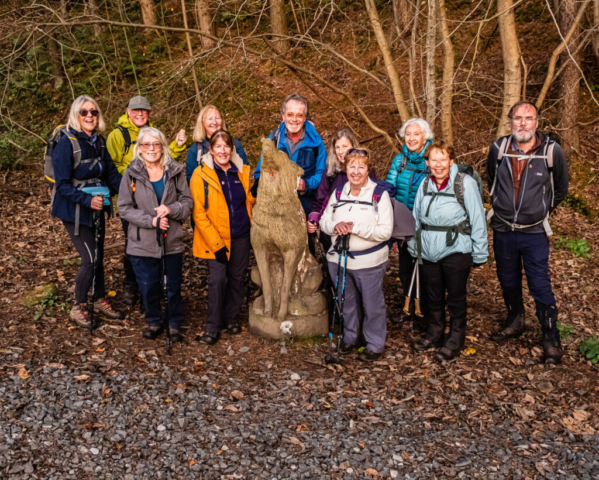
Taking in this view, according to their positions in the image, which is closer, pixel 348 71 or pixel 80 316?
pixel 80 316

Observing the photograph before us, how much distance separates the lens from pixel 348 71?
1178 centimetres

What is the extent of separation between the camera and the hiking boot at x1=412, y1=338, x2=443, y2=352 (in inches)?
219

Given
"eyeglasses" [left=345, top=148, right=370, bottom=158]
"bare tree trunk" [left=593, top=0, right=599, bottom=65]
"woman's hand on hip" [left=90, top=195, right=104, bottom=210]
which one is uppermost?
"bare tree trunk" [left=593, top=0, right=599, bottom=65]

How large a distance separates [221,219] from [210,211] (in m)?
0.14

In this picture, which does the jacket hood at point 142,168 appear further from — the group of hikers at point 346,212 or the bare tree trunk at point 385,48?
the bare tree trunk at point 385,48

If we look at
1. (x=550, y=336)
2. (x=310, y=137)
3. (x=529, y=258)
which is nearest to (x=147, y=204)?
(x=310, y=137)

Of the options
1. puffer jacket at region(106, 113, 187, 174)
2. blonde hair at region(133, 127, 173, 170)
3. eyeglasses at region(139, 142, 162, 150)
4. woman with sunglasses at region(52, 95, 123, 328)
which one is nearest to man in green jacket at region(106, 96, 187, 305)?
puffer jacket at region(106, 113, 187, 174)

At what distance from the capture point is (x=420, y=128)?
514cm

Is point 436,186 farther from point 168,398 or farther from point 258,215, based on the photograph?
point 168,398

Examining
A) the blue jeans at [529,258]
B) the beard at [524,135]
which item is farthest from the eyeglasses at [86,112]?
the blue jeans at [529,258]

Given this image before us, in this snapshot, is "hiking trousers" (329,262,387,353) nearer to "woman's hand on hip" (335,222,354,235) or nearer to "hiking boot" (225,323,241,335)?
"woman's hand on hip" (335,222,354,235)

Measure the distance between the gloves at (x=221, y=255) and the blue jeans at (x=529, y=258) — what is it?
9.12 feet

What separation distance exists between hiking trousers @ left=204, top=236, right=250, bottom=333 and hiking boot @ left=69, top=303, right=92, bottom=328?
52.1 inches

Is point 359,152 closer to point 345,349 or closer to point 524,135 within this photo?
point 524,135
